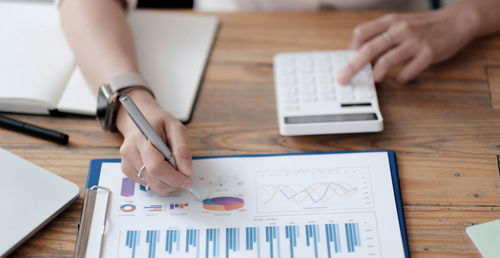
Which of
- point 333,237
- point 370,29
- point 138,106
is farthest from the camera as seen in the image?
point 370,29

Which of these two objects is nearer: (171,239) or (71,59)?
(171,239)

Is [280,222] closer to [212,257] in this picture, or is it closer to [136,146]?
[212,257]

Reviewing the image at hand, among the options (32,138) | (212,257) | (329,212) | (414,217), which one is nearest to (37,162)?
(32,138)

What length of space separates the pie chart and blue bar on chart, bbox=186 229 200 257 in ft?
0.13

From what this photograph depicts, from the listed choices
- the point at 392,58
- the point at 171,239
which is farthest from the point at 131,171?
the point at 392,58

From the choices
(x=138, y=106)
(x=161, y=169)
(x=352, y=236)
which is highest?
(x=138, y=106)

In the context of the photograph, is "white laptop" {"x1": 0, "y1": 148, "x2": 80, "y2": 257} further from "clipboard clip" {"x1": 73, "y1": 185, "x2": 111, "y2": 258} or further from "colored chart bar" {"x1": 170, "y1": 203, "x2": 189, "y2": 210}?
"colored chart bar" {"x1": 170, "y1": 203, "x2": 189, "y2": 210}

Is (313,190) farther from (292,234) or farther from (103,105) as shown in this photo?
→ (103,105)

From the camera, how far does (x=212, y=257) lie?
25.5 inches

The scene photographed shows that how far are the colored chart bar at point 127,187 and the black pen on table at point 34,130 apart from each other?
14 centimetres

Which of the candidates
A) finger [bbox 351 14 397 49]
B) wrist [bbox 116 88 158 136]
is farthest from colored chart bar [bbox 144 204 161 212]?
finger [bbox 351 14 397 49]

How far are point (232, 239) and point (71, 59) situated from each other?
490mm

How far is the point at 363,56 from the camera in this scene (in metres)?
0.84

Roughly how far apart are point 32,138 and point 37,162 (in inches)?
2.2
